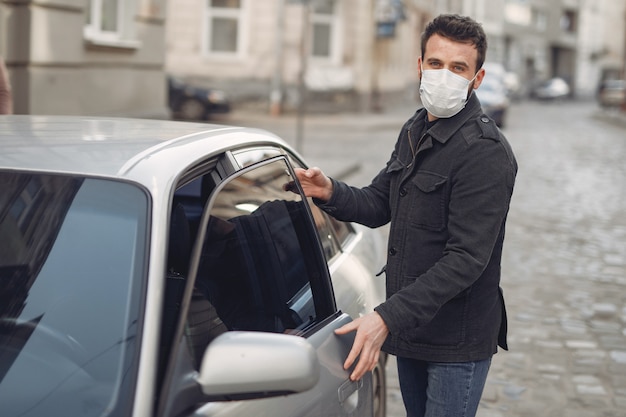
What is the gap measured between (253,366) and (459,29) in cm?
129

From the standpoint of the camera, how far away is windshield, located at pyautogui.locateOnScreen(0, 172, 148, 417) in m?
2.10

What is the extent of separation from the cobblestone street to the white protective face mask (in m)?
2.53

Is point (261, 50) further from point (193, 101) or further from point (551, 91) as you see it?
point (551, 91)

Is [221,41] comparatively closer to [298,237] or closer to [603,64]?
[298,237]

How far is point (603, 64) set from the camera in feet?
272

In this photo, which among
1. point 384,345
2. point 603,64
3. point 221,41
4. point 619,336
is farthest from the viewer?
point 603,64

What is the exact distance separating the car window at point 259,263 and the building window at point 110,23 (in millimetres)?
10339

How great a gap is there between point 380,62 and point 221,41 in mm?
7133

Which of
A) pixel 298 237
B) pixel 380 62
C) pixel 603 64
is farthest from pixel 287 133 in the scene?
pixel 603 64

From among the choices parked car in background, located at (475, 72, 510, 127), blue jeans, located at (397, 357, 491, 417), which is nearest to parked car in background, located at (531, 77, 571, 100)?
parked car in background, located at (475, 72, 510, 127)

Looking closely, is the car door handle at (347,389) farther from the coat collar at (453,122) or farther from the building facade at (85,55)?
the building facade at (85,55)

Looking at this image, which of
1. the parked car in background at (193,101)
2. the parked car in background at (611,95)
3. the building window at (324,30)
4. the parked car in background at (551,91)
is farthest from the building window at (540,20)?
the parked car in background at (193,101)

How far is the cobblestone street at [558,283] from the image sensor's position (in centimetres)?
555

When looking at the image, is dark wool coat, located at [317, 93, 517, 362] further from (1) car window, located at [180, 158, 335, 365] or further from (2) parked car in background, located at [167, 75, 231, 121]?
(2) parked car in background, located at [167, 75, 231, 121]
